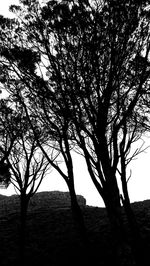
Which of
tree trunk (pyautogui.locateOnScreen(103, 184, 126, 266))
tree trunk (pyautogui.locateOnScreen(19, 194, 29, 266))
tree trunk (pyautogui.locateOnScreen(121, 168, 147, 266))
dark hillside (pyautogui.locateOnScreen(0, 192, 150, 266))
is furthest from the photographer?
tree trunk (pyautogui.locateOnScreen(19, 194, 29, 266))

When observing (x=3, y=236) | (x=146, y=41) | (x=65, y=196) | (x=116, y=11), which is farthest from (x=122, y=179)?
(x=65, y=196)

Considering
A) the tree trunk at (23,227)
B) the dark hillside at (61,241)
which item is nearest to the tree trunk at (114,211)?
the dark hillside at (61,241)

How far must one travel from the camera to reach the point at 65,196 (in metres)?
50.5

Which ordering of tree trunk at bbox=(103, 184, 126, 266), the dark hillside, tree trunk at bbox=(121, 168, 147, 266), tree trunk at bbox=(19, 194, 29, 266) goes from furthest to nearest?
tree trunk at bbox=(19, 194, 29, 266)
the dark hillside
tree trunk at bbox=(103, 184, 126, 266)
tree trunk at bbox=(121, 168, 147, 266)

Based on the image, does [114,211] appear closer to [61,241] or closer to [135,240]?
[135,240]

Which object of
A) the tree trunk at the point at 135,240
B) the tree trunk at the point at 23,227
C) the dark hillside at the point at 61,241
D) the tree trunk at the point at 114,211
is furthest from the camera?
the tree trunk at the point at 23,227

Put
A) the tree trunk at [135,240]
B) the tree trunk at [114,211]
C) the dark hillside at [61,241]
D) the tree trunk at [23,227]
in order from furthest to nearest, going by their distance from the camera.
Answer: the tree trunk at [23,227], the dark hillside at [61,241], the tree trunk at [114,211], the tree trunk at [135,240]

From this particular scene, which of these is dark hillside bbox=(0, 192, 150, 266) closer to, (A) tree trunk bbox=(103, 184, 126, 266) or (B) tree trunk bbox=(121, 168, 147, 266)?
(B) tree trunk bbox=(121, 168, 147, 266)

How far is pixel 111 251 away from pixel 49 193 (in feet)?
127

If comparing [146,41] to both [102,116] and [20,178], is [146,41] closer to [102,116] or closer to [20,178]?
[102,116]

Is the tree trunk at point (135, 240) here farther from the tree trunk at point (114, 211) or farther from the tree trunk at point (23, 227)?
the tree trunk at point (23, 227)

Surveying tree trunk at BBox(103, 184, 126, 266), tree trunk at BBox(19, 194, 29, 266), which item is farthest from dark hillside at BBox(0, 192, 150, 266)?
tree trunk at BBox(103, 184, 126, 266)

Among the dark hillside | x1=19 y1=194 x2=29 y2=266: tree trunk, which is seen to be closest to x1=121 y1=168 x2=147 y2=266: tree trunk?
the dark hillside

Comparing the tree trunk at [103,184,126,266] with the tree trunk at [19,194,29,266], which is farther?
the tree trunk at [19,194,29,266]
